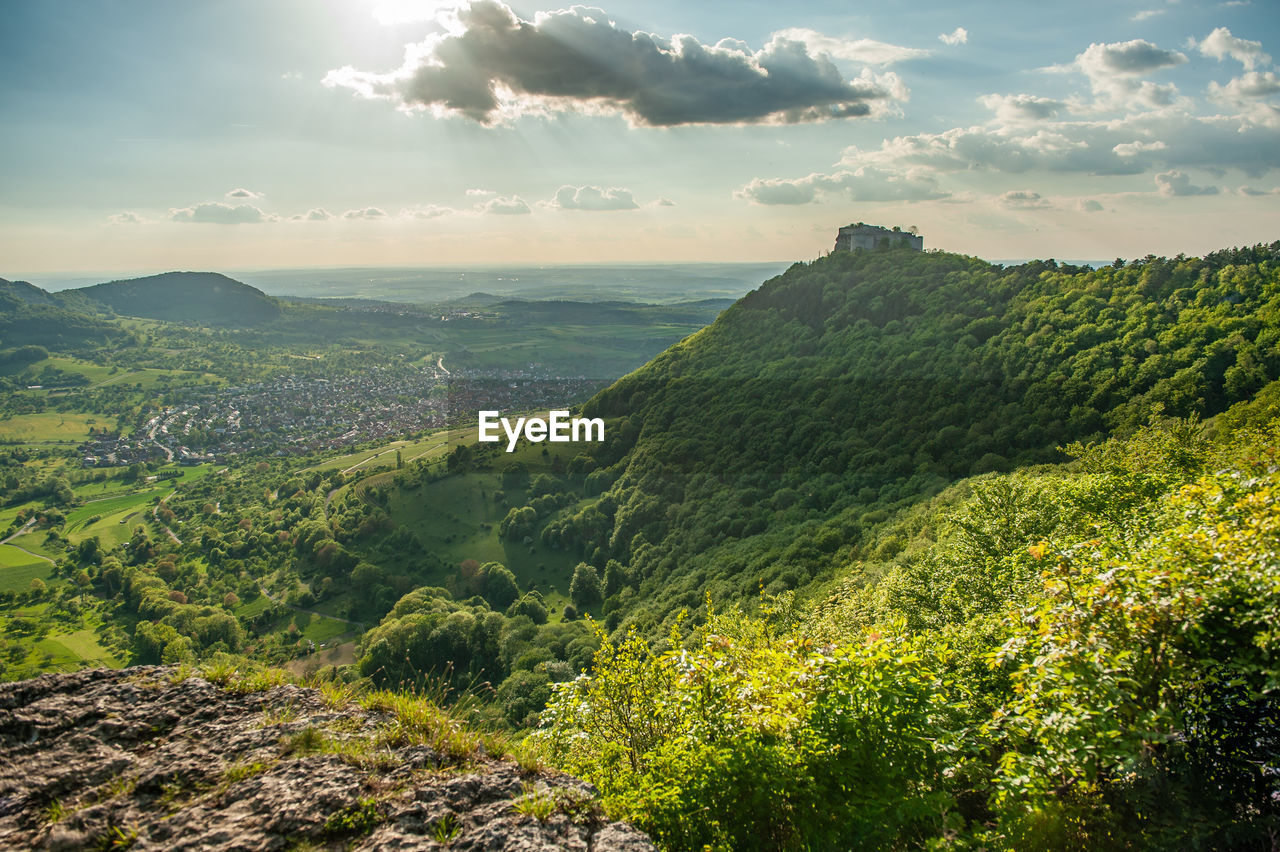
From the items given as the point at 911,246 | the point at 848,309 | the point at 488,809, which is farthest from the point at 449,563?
the point at 911,246

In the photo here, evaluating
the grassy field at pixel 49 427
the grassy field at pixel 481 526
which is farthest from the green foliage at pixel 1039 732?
the grassy field at pixel 49 427

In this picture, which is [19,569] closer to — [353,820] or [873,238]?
[353,820]

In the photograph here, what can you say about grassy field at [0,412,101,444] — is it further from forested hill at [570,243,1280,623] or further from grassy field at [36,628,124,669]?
forested hill at [570,243,1280,623]
